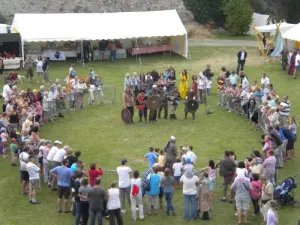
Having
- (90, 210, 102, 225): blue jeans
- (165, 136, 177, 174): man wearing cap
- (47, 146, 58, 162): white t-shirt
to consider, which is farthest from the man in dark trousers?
(90, 210, 102, 225): blue jeans

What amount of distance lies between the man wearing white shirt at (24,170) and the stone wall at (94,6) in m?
27.8

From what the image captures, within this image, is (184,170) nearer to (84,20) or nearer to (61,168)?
(61,168)

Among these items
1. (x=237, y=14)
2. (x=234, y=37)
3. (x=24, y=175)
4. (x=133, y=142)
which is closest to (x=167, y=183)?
(x=24, y=175)

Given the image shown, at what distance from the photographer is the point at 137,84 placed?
25.6m

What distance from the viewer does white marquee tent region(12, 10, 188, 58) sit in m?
33.2

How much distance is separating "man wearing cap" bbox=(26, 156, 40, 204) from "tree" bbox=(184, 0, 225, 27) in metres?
30.0

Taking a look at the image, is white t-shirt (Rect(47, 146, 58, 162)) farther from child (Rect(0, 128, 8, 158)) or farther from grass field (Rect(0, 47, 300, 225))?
child (Rect(0, 128, 8, 158))

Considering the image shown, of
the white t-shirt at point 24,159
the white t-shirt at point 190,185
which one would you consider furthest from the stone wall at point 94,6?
the white t-shirt at point 190,185

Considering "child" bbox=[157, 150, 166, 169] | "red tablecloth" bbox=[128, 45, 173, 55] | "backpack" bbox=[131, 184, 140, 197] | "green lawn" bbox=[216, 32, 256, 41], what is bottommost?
"backpack" bbox=[131, 184, 140, 197]

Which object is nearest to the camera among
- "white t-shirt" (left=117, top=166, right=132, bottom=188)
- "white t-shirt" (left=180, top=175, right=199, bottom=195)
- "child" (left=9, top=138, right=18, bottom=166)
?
"white t-shirt" (left=180, top=175, right=199, bottom=195)

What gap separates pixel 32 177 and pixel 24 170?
42 cm

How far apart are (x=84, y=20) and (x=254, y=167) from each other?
69.8ft

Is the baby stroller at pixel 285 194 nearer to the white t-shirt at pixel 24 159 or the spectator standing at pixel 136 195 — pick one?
the spectator standing at pixel 136 195

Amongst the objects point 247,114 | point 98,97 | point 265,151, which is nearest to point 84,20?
point 98,97
